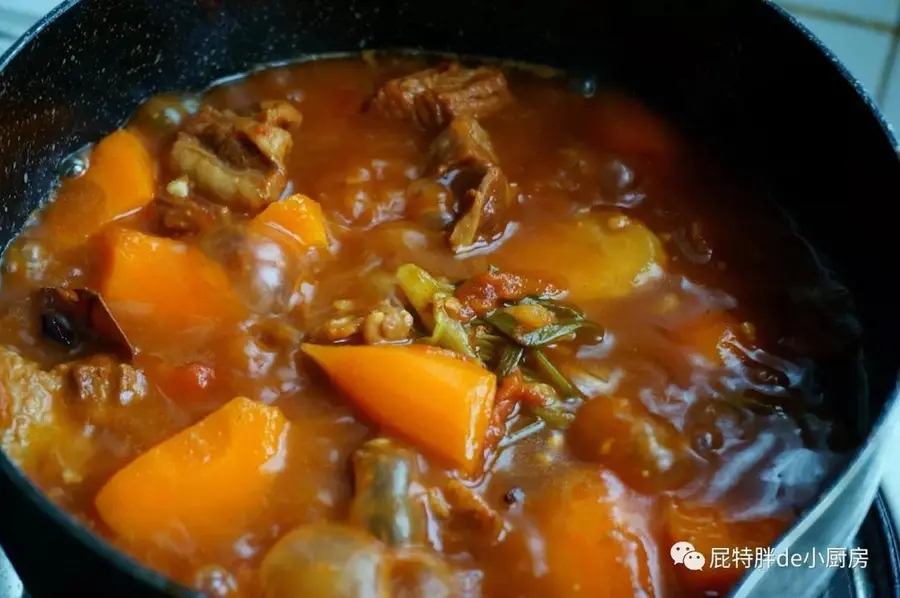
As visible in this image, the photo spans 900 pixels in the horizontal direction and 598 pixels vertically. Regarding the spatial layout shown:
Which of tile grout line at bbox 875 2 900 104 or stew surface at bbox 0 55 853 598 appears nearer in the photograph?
stew surface at bbox 0 55 853 598

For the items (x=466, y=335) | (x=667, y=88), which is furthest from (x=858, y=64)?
(x=466, y=335)

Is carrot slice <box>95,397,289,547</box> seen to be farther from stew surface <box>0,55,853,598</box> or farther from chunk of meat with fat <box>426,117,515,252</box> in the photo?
chunk of meat with fat <box>426,117,515,252</box>

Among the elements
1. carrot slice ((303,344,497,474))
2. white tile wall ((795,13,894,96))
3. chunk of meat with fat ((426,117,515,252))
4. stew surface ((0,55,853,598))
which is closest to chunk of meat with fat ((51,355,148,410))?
stew surface ((0,55,853,598))

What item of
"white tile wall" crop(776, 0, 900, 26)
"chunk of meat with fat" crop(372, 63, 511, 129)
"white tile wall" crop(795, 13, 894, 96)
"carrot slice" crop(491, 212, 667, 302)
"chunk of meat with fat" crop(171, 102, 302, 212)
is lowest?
"carrot slice" crop(491, 212, 667, 302)

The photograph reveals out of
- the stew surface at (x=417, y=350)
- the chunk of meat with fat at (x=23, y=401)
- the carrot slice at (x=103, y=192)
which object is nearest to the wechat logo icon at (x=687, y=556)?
the stew surface at (x=417, y=350)

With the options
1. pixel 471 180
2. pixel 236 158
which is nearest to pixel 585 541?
pixel 471 180

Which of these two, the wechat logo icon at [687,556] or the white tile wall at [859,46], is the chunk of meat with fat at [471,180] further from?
the white tile wall at [859,46]

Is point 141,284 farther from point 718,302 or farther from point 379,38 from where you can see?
point 718,302

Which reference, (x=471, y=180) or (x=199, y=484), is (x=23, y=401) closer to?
(x=199, y=484)
